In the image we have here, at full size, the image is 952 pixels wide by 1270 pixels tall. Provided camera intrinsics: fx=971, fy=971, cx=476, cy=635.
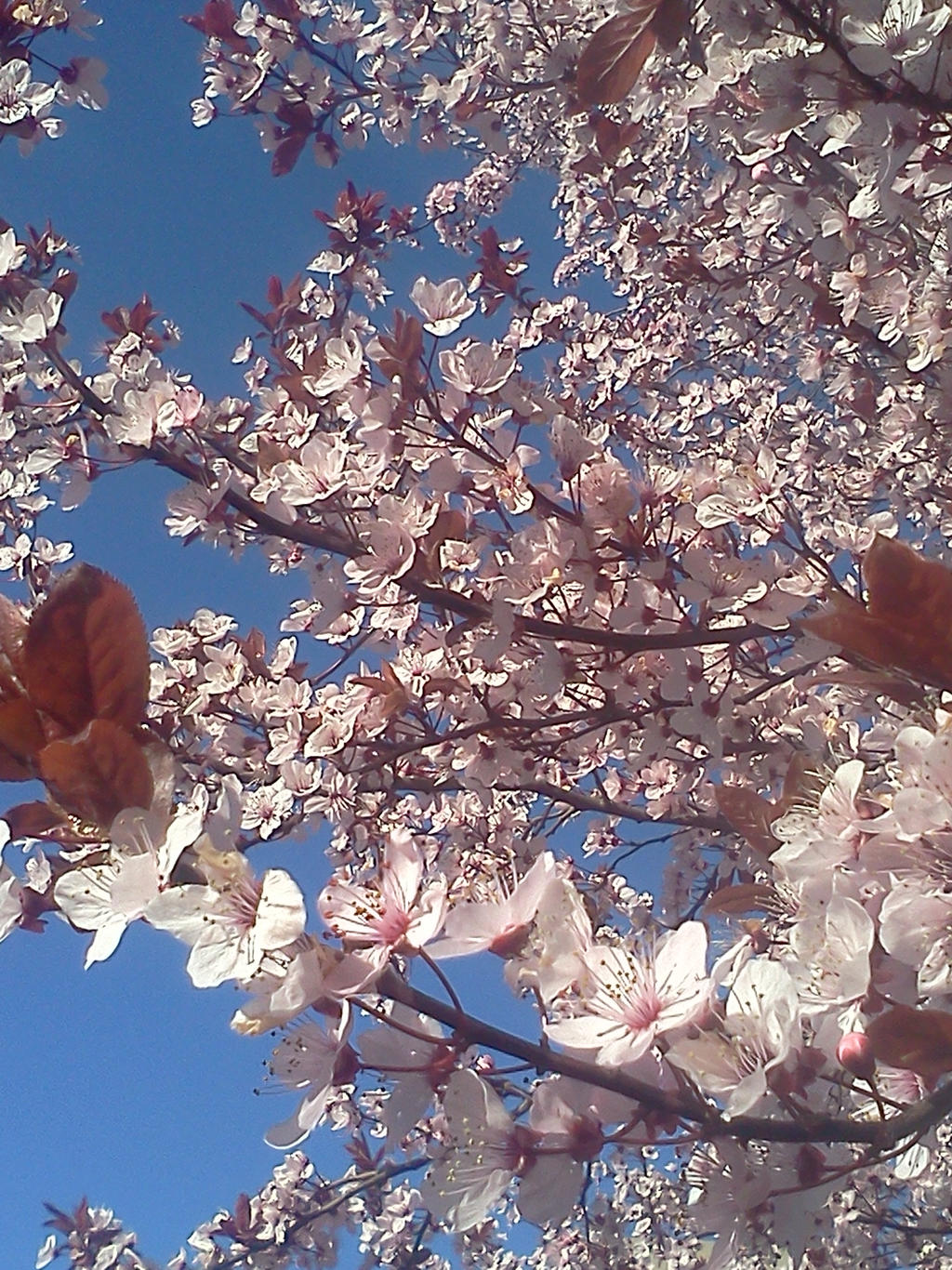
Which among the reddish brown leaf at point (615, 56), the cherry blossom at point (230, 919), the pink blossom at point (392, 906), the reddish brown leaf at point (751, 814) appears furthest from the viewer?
the reddish brown leaf at point (615, 56)

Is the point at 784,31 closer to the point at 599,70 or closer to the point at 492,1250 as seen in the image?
the point at 599,70

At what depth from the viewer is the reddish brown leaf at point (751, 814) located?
1378 mm

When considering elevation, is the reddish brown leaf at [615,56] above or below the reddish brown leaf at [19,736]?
above

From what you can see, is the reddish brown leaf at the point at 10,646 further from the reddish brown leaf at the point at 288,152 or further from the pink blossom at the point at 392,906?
the reddish brown leaf at the point at 288,152

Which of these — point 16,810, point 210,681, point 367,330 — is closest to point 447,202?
point 367,330

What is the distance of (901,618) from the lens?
1.05 metres

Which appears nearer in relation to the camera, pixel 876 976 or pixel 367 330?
pixel 876 976

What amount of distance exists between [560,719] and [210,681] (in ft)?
2.96

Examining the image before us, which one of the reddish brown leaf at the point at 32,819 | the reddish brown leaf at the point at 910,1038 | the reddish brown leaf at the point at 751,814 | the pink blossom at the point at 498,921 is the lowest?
the reddish brown leaf at the point at 910,1038

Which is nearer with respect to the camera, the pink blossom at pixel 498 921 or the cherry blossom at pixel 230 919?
the cherry blossom at pixel 230 919

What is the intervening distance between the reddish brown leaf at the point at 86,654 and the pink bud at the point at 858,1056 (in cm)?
80

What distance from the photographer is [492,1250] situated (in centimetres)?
494

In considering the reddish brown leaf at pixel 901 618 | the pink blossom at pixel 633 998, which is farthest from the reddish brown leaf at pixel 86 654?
the reddish brown leaf at pixel 901 618

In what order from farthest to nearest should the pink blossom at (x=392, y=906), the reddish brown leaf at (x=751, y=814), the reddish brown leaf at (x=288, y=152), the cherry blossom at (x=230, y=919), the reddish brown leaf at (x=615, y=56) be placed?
the reddish brown leaf at (x=288, y=152), the reddish brown leaf at (x=615, y=56), the reddish brown leaf at (x=751, y=814), the pink blossom at (x=392, y=906), the cherry blossom at (x=230, y=919)
